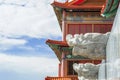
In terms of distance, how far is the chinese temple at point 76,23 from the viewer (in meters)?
28.5

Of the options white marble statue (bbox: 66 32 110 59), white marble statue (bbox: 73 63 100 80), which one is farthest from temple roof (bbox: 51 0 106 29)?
white marble statue (bbox: 66 32 110 59)

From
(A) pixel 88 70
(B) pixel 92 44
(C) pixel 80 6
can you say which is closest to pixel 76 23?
(C) pixel 80 6

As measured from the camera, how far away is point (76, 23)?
2931cm

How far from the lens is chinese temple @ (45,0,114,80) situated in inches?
1121

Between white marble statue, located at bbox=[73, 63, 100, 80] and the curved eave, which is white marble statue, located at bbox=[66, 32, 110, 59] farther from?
the curved eave

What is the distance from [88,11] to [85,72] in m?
9.84

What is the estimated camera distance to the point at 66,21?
29.5 m

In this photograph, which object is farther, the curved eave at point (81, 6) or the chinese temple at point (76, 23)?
the curved eave at point (81, 6)

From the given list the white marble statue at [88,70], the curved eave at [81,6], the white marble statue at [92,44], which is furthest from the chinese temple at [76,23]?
the white marble statue at [92,44]

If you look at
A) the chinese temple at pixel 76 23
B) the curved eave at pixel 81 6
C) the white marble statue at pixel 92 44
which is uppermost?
the curved eave at pixel 81 6

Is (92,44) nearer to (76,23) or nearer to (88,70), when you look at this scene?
(88,70)

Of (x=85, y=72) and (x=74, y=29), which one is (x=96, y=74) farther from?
(x=74, y=29)

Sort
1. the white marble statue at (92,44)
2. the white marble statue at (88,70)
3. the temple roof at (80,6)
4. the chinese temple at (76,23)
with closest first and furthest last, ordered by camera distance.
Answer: the white marble statue at (92,44), the white marble statue at (88,70), the chinese temple at (76,23), the temple roof at (80,6)

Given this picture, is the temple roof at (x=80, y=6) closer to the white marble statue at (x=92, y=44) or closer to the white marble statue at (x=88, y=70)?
the white marble statue at (x=88, y=70)
